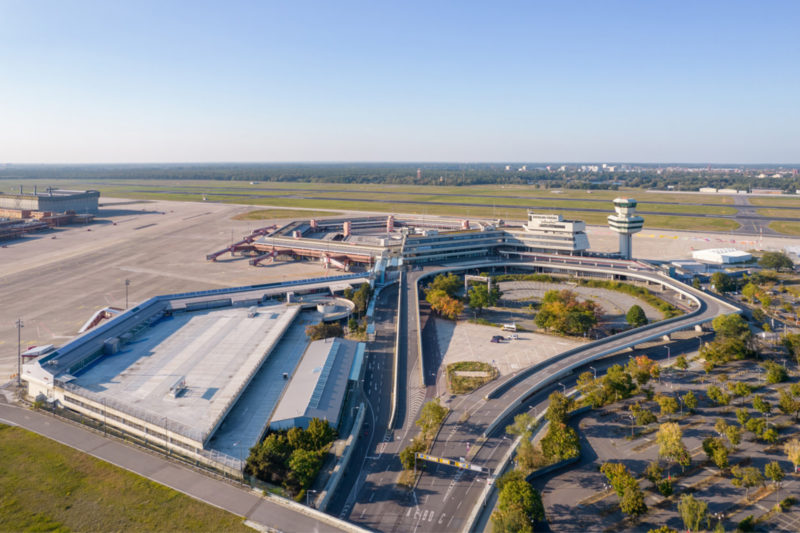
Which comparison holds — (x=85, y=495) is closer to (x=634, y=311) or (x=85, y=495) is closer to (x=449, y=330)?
(x=449, y=330)

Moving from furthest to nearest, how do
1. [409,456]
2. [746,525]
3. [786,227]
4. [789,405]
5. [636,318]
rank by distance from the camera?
[786,227] → [636,318] → [789,405] → [409,456] → [746,525]

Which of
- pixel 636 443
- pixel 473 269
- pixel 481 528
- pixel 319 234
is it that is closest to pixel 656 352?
pixel 636 443

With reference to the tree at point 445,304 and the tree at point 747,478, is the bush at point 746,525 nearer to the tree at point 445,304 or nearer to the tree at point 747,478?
the tree at point 747,478

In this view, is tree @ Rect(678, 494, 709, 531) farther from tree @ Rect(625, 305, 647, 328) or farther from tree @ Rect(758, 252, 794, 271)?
tree @ Rect(758, 252, 794, 271)

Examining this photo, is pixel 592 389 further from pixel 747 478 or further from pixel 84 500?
pixel 84 500

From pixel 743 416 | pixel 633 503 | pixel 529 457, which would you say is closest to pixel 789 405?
pixel 743 416

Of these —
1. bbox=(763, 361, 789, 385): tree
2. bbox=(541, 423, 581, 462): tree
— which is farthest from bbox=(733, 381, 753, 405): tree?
bbox=(541, 423, 581, 462): tree

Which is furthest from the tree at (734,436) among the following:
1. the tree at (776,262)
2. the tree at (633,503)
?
the tree at (776,262)
